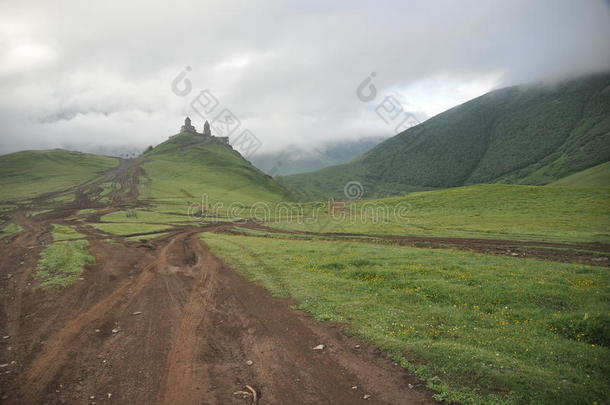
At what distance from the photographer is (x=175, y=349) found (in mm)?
13344

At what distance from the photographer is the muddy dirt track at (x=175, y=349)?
10414 mm

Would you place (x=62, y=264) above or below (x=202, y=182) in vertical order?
below

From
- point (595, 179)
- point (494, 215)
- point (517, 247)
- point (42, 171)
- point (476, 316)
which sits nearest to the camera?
point (476, 316)

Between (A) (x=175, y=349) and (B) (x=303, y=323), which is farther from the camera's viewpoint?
(B) (x=303, y=323)

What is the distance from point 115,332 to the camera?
15016 millimetres

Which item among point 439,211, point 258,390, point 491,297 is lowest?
point 258,390

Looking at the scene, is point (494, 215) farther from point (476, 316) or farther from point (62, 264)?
point (62, 264)

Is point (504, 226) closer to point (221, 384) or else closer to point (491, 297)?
point (491, 297)

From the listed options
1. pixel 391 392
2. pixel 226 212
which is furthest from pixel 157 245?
pixel 226 212

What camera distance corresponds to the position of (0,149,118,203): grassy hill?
107m

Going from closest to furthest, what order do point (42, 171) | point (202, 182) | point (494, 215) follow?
point (494, 215), point (42, 171), point (202, 182)

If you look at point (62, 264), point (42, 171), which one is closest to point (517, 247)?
point (62, 264)

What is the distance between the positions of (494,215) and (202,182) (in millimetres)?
115424

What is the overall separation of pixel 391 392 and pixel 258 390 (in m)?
4.47
